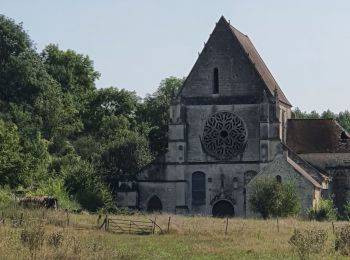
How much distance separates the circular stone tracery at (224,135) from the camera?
5834 centimetres

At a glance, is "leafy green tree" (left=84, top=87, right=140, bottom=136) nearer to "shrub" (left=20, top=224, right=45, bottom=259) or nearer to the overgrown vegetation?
the overgrown vegetation

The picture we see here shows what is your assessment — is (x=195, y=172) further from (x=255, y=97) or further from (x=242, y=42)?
(x=242, y=42)

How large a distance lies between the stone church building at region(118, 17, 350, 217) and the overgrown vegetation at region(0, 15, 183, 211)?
263 centimetres

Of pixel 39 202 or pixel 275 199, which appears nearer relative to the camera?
pixel 39 202

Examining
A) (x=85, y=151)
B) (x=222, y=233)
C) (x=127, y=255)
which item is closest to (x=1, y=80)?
(x=85, y=151)

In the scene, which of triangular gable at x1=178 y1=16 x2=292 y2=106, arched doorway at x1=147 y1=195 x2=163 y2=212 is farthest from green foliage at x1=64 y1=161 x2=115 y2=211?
triangular gable at x1=178 y1=16 x2=292 y2=106

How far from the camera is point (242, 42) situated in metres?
61.1

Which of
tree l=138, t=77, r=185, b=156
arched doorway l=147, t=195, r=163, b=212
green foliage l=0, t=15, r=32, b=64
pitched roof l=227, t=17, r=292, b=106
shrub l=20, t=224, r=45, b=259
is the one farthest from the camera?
tree l=138, t=77, r=185, b=156

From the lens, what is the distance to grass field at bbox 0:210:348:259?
22109 mm

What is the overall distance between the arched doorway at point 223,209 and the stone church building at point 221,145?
74mm

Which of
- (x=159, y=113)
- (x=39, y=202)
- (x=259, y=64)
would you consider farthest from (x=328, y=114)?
(x=39, y=202)

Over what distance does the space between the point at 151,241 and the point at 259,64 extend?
106 feet

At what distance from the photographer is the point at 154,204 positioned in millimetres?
59000

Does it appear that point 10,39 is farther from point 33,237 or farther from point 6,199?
point 33,237
